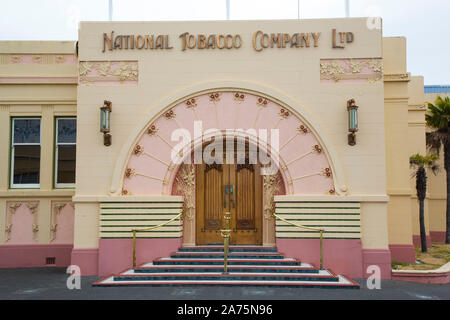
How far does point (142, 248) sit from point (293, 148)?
474cm

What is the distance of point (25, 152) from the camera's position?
1354cm

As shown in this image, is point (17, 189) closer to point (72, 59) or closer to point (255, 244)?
point (72, 59)

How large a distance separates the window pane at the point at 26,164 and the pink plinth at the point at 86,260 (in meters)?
3.41

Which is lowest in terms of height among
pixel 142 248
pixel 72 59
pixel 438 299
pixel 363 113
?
pixel 438 299

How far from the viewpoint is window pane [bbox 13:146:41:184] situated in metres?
13.5

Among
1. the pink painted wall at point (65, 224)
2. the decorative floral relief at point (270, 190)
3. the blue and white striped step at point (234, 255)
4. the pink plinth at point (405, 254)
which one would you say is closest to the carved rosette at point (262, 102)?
the decorative floral relief at point (270, 190)

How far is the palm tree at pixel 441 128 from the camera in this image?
18.9 metres

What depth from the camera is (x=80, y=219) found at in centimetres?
1148

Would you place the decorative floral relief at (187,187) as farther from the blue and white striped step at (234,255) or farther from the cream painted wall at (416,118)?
the cream painted wall at (416,118)

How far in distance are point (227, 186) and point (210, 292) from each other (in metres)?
3.69

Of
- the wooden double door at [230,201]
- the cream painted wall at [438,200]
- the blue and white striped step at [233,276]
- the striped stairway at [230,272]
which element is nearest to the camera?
the striped stairway at [230,272]

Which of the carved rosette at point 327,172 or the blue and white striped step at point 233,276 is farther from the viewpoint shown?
the carved rosette at point 327,172

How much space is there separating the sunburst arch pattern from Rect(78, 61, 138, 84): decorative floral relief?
143 cm
